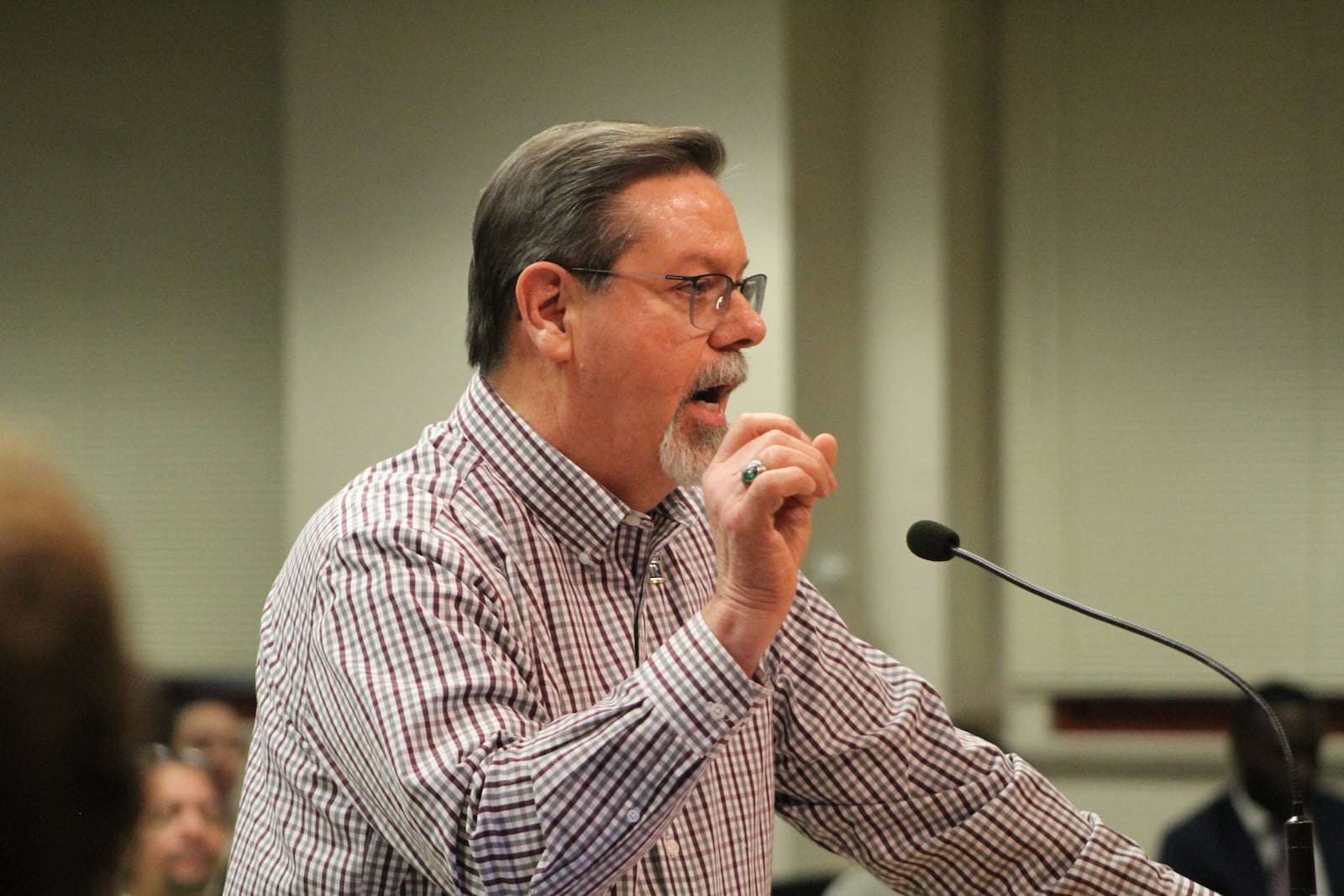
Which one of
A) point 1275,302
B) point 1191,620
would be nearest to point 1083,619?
point 1191,620

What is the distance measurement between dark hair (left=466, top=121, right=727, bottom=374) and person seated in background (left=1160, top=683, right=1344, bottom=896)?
244cm

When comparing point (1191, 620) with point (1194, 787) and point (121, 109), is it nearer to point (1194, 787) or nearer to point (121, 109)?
point (1194, 787)

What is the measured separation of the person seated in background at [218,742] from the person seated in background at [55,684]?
2.47m

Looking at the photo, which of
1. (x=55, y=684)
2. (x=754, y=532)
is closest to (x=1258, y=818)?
(x=754, y=532)

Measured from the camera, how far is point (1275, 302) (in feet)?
13.0

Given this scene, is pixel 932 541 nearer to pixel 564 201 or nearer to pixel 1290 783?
pixel 1290 783

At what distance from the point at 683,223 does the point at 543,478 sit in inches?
10.8

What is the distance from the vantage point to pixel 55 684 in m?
0.55

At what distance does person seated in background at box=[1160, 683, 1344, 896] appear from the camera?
11.0ft

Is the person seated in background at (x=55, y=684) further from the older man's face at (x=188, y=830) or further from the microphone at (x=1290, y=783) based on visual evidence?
the older man's face at (x=188, y=830)

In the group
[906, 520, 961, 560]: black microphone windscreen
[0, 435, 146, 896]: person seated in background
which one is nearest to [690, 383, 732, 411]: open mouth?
[906, 520, 961, 560]: black microphone windscreen

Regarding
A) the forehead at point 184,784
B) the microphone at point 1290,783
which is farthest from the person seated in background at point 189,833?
the microphone at point 1290,783

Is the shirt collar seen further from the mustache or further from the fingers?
the fingers

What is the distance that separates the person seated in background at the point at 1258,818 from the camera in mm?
3359
